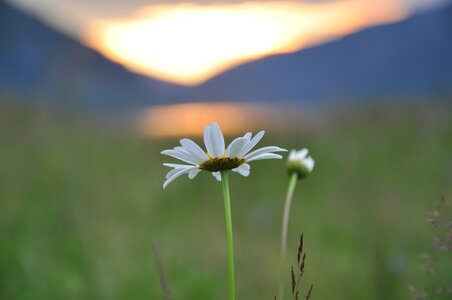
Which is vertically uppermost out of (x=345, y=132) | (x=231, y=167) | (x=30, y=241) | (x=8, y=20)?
(x=8, y=20)

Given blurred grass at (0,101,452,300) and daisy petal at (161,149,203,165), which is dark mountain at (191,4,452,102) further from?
daisy petal at (161,149,203,165)

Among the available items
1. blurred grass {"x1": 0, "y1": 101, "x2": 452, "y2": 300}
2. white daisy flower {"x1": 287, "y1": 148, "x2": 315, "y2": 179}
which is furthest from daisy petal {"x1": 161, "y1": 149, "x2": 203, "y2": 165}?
blurred grass {"x1": 0, "y1": 101, "x2": 452, "y2": 300}

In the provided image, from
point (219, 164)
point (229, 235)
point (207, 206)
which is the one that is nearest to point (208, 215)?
point (207, 206)

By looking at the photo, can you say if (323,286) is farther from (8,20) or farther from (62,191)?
(8,20)

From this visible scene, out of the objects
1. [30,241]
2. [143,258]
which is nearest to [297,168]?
[30,241]

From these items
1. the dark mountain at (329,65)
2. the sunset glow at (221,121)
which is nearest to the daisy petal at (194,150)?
the sunset glow at (221,121)
